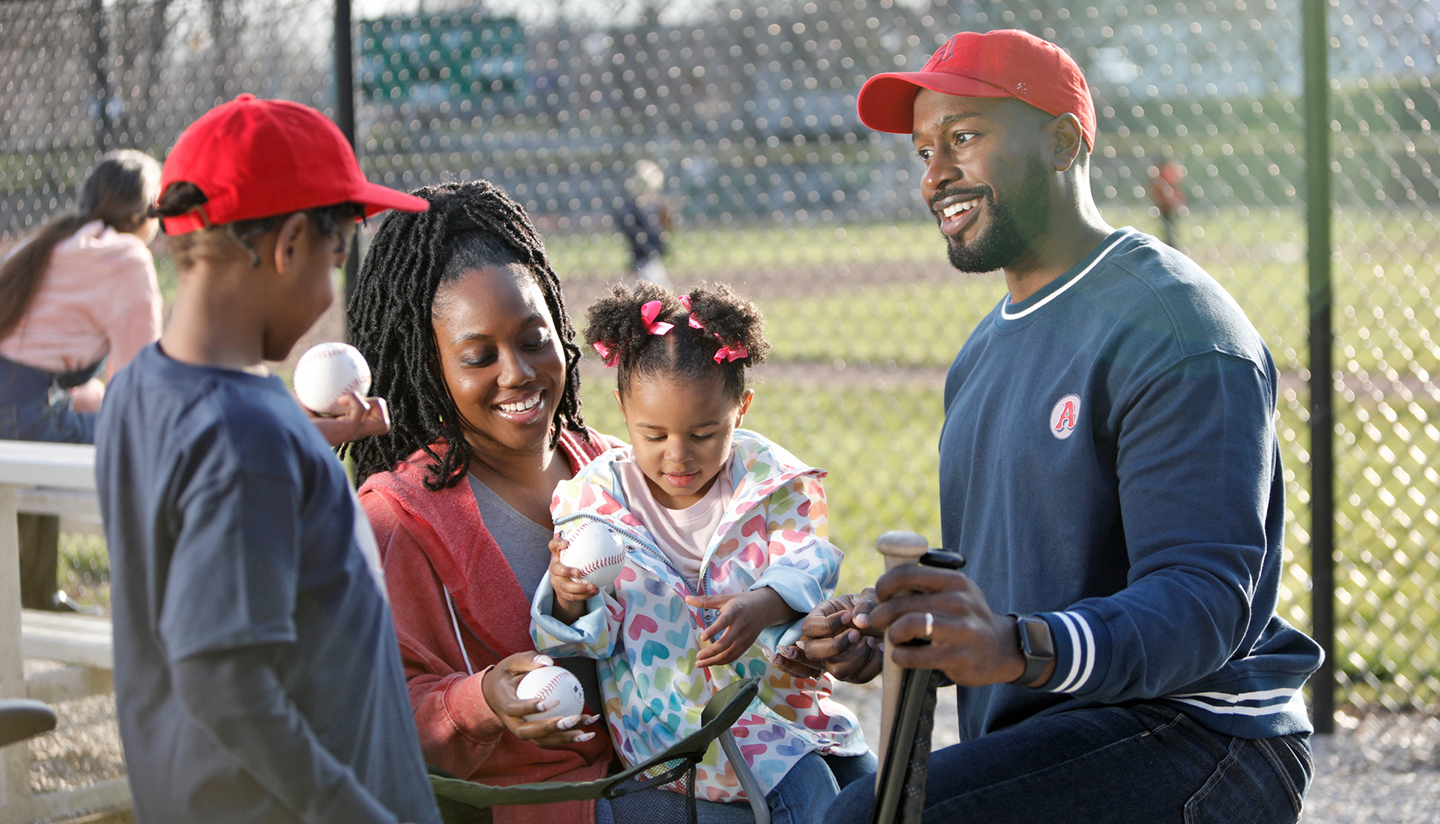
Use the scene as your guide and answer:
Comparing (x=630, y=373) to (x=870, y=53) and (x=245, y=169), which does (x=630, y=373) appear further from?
(x=870, y=53)

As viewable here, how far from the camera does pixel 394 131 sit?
5832 millimetres

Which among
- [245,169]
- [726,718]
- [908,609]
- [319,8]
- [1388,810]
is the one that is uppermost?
[319,8]

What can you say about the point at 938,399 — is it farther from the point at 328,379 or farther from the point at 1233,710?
the point at 328,379

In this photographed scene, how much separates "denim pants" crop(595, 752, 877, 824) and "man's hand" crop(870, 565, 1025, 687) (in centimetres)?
58

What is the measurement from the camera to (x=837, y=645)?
1987mm

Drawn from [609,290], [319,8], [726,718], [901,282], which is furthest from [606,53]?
[726,718]

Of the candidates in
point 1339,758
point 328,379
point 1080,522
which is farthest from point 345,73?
point 1339,758

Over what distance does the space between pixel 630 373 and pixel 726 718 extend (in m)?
0.77

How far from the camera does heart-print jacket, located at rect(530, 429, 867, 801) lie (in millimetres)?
2061

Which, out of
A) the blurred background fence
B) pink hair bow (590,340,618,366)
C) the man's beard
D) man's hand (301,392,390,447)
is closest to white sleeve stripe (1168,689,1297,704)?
the man's beard

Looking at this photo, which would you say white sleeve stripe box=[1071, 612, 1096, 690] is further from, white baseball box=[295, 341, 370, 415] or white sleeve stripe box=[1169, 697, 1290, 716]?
white baseball box=[295, 341, 370, 415]

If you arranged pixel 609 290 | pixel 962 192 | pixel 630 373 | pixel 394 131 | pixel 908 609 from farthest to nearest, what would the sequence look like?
pixel 394 131, pixel 609 290, pixel 630 373, pixel 962 192, pixel 908 609

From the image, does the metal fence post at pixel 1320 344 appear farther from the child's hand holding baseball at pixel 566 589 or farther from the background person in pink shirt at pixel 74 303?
the background person in pink shirt at pixel 74 303

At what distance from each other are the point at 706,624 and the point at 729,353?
527 millimetres
